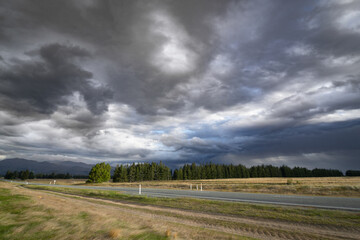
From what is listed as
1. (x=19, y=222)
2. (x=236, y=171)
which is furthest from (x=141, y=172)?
(x=19, y=222)

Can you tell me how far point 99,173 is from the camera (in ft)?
234

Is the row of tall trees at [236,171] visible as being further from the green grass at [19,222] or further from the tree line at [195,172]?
the green grass at [19,222]

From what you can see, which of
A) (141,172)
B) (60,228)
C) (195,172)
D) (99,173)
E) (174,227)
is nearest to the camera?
(60,228)

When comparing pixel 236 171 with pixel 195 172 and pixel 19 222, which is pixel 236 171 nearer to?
pixel 195 172

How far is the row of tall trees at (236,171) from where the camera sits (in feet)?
376

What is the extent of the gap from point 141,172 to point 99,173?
34.9 m

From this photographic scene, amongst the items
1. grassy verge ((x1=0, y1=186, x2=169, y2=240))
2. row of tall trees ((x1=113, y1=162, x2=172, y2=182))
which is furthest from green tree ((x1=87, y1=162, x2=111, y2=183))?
grassy verge ((x1=0, y1=186, x2=169, y2=240))

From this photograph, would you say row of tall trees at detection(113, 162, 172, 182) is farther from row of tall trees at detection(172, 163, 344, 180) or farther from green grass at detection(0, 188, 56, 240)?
green grass at detection(0, 188, 56, 240)

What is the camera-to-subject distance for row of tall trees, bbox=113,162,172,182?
97.1 meters

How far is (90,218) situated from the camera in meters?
9.73

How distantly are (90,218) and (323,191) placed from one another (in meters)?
28.2

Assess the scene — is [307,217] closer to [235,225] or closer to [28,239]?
[235,225]

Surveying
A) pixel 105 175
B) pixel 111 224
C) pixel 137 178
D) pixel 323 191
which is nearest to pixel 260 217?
pixel 111 224

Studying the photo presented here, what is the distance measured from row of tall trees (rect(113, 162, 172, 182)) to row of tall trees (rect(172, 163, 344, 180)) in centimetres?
934
